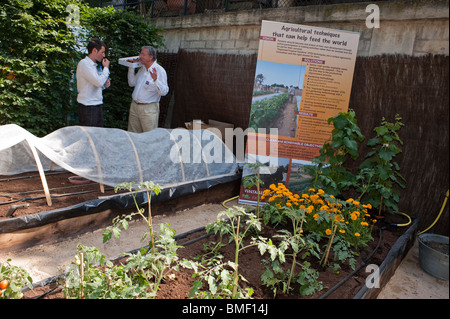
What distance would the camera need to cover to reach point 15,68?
17.3 ft

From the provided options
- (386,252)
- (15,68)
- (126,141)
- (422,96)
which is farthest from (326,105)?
(15,68)

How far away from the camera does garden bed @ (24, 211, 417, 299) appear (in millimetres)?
2447

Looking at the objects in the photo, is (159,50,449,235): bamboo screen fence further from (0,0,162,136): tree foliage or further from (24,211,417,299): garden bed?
(0,0,162,136): tree foliage

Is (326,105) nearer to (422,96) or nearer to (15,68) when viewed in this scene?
(422,96)

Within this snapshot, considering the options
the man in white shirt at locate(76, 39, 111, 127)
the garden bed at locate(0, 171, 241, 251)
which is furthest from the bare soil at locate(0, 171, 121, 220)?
the man in white shirt at locate(76, 39, 111, 127)

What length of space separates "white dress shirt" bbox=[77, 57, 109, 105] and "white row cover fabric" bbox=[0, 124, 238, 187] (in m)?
1.15

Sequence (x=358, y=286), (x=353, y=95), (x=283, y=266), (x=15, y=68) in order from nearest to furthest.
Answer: (x=358, y=286) < (x=283, y=266) < (x=353, y=95) < (x=15, y=68)

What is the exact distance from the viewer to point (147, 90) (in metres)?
5.74

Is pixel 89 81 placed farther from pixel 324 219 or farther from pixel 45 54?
pixel 324 219

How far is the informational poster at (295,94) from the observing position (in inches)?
178

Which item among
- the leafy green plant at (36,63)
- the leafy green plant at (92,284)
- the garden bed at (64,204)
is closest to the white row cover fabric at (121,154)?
the garden bed at (64,204)

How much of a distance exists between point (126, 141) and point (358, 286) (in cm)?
310

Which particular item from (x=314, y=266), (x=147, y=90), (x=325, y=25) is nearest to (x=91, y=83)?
(x=147, y=90)

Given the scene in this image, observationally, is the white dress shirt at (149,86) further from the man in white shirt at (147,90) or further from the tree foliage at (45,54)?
the tree foliage at (45,54)
